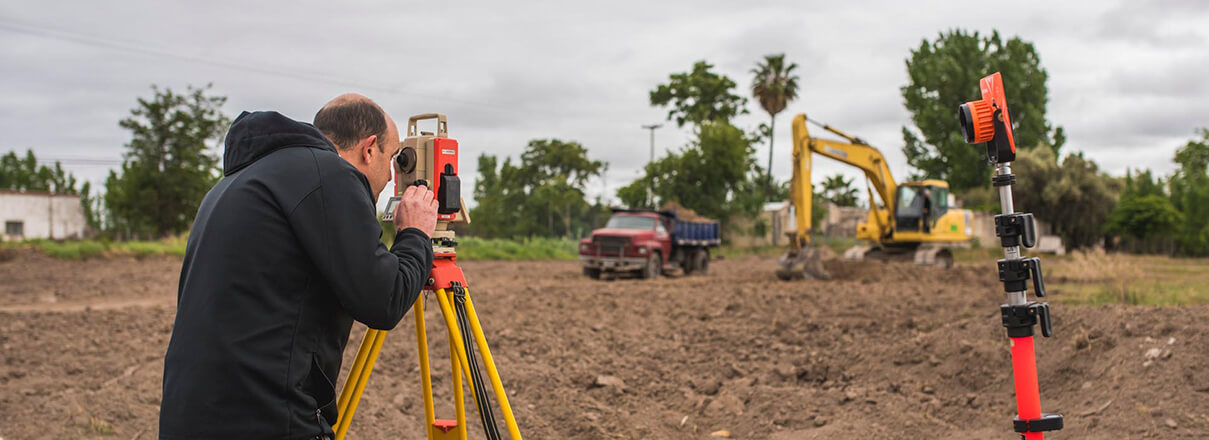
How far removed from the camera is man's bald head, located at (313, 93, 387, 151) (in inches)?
94.3

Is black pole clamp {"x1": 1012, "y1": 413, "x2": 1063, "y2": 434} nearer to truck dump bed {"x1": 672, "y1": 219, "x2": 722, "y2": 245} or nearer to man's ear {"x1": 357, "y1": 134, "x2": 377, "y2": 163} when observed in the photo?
man's ear {"x1": 357, "y1": 134, "x2": 377, "y2": 163}

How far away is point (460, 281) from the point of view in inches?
117

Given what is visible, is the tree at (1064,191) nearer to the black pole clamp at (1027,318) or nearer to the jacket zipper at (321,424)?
the black pole clamp at (1027,318)

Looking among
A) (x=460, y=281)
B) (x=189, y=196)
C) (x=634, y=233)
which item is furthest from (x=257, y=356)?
(x=189, y=196)

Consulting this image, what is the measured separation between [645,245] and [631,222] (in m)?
1.25

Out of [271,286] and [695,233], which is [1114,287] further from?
[695,233]

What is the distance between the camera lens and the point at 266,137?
2.17 m

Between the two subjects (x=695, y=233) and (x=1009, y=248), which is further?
(x=695, y=233)

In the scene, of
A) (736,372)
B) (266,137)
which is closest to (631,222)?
(736,372)

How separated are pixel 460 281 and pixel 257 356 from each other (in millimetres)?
997

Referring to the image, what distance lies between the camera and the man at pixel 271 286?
2.03m

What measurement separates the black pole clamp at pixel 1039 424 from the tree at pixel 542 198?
40.7 m

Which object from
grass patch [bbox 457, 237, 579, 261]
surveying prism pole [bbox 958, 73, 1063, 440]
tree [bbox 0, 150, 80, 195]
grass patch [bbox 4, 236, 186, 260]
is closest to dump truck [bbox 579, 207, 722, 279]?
grass patch [bbox 457, 237, 579, 261]

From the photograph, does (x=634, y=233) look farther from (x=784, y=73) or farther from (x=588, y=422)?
(x=784, y=73)
